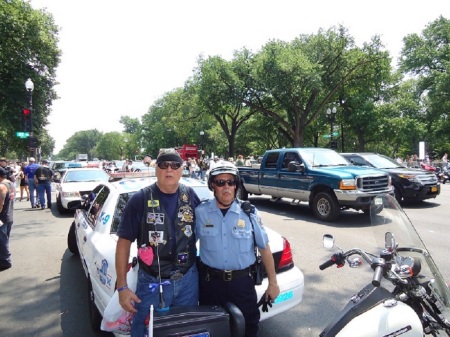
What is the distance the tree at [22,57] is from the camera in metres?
21.9

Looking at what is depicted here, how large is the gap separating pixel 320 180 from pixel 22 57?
75.0ft

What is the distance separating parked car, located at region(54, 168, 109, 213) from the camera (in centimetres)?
1052

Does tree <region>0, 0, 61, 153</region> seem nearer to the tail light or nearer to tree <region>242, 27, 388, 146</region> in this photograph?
tree <region>242, 27, 388, 146</region>

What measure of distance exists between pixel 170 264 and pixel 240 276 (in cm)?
50

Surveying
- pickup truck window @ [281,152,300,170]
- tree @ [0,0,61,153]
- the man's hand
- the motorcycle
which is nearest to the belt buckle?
the man's hand

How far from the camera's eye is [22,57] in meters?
23.2

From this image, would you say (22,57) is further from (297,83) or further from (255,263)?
(255,263)

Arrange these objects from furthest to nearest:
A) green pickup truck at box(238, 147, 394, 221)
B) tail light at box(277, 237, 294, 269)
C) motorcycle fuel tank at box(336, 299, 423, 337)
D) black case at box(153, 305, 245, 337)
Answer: green pickup truck at box(238, 147, 394, 221) → tail light at box(277, 237, 294, 269) → black case at box(153, 305, 245, 337) → motorcycle fuel tank at box(336, 299, 423, 337)

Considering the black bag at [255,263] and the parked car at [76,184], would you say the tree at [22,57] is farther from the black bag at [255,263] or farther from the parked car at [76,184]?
the black bag at [255,263]

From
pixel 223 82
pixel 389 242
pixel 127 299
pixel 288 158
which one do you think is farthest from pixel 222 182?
pixel 223 82

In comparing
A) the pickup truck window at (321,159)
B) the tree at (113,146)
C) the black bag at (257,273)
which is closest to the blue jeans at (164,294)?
the black bag at (257,273)

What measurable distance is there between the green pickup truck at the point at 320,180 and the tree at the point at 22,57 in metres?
19.7

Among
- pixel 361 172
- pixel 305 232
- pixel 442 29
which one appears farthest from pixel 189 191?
pixel 442 29

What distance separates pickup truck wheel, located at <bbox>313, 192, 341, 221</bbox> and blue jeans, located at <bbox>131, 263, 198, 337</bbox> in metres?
6.90
